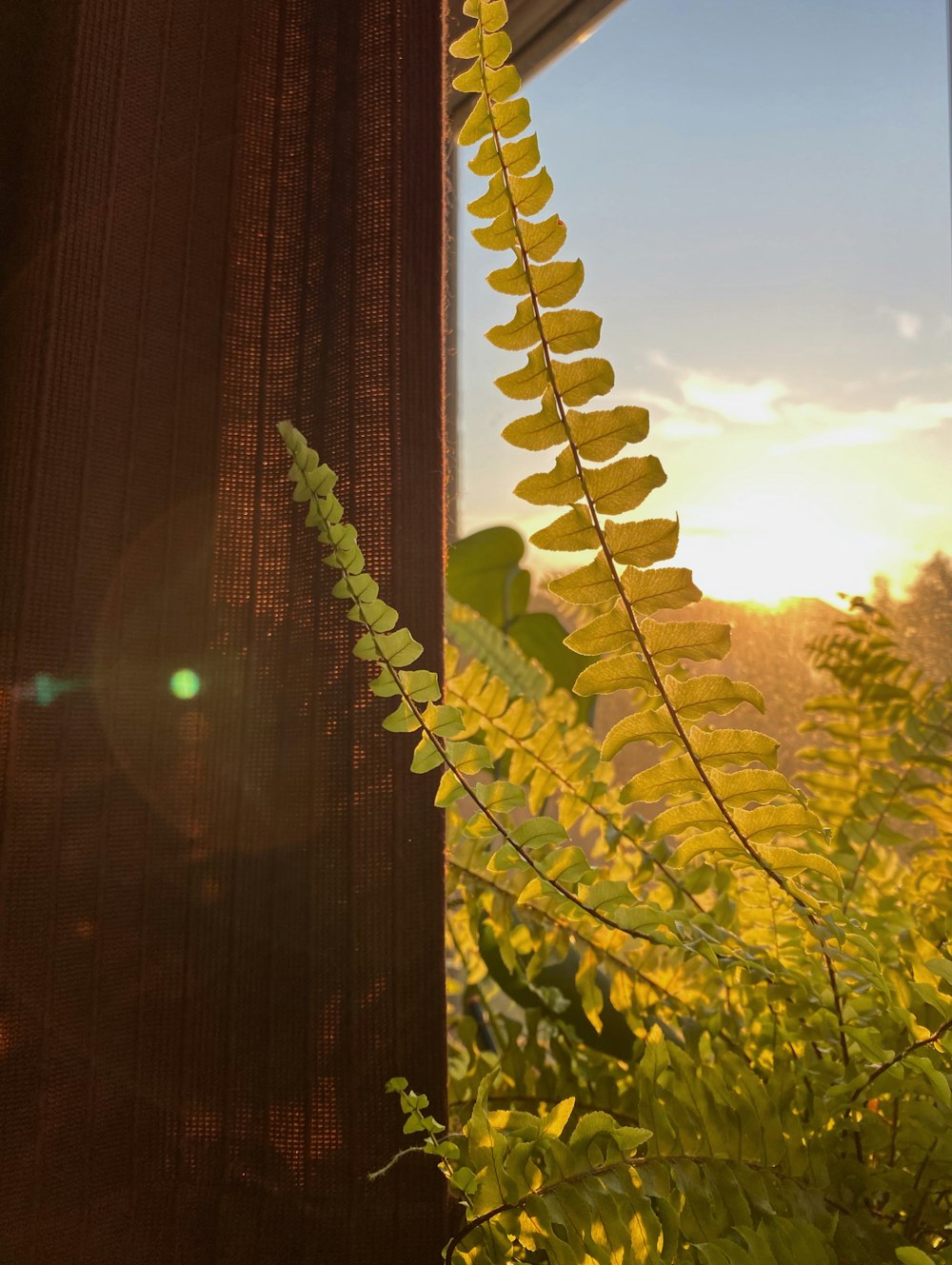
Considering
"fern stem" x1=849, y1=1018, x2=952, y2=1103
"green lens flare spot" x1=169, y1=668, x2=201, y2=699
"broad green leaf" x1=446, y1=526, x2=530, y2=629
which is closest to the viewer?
"fern stem" x1=849, y1=1018, x2=952, y2=1103

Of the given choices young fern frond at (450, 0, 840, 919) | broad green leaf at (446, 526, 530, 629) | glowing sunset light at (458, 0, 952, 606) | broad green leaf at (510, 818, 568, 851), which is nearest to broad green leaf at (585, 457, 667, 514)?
young fern frond at (450, 0, 840, 919)

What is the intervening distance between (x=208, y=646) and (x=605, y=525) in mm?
203

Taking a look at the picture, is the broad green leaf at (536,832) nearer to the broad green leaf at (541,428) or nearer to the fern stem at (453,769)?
the fern stem at (453,769)

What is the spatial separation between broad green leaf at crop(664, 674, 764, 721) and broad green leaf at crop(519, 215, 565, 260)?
0.50 feet

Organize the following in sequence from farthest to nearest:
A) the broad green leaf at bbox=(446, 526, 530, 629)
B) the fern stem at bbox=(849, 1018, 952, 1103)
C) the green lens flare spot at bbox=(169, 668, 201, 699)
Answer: the broad green leaf at bbox=(446, 526, 530, 629) → the green lens flare spot at bbox=(169, 668, 201, 699) → the fern stem at bbox=(849, 1018, 952, 1103)

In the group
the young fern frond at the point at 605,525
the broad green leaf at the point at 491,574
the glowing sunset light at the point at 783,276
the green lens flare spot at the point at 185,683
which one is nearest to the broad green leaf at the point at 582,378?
the young fern frond at the point at 605,525

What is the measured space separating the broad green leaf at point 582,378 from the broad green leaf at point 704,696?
101 mm

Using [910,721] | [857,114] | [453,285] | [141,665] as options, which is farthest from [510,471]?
[141,665]

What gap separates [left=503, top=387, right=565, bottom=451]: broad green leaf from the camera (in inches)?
11.9

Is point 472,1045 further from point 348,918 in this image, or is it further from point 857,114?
point 857,114

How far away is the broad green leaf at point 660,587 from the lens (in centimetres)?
30

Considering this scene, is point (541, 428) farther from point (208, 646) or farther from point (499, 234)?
point (208, 646)

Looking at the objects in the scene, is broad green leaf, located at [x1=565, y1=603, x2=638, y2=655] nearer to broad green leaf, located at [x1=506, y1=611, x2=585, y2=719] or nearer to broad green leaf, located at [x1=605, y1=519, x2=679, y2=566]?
broad green leaf, located at [x1=605, y1=519, x2=679, y2=566]

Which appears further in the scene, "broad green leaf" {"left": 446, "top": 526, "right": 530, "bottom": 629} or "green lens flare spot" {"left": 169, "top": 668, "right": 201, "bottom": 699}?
"broad green leaf" {"left": 446, "top": 526, "right": 530, "bottom": 629}
